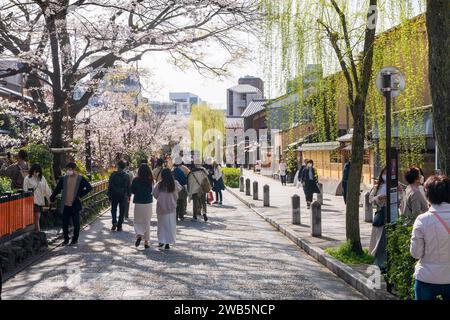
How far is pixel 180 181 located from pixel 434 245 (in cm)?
1324

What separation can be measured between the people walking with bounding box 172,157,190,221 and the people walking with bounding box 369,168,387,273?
8.39 m

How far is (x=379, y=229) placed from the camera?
9.12 m

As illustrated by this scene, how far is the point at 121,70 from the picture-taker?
26.5 metres

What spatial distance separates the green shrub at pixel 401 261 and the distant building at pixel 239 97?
10153 cm

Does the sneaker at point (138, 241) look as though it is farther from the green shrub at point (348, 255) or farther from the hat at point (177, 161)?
the hat at point (177, 161)

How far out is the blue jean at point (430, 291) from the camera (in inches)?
187

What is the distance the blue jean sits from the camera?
15.6ft

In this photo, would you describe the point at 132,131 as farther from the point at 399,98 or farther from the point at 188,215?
the point at 399,98

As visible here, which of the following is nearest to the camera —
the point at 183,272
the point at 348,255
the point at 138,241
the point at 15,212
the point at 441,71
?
the point at 441,71

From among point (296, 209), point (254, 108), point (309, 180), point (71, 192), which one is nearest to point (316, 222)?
point (296, 209)

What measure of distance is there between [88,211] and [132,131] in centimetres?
2932

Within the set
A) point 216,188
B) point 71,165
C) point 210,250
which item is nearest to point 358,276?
point 210,250

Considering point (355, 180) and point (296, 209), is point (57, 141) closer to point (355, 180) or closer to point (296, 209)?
point (296, 209)

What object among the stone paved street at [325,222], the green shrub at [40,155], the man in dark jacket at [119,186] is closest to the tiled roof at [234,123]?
the stone paved street at [325,222]
